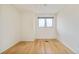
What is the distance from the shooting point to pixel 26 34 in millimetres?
7062

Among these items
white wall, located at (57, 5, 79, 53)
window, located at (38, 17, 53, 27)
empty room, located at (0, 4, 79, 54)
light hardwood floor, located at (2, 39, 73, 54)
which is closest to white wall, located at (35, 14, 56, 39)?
empty room, located at (0, 4, 79, 54)

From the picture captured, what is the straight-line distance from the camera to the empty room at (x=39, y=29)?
4000 mm

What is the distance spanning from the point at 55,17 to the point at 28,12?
2.13m

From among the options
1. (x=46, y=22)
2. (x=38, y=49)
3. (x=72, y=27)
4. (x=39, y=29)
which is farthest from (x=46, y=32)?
(x=72, y=27)

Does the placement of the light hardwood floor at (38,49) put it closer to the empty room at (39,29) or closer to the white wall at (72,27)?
the empty room at (39,29)

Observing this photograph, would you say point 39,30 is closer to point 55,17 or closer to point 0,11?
point 55,17

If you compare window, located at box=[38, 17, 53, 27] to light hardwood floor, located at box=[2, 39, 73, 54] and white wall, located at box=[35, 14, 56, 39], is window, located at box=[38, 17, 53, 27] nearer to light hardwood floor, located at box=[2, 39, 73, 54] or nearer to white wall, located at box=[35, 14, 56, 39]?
white wall, located at box=[35, 14, 56, 39]

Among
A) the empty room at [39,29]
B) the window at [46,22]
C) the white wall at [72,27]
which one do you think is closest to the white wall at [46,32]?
the empty room at [39,29]

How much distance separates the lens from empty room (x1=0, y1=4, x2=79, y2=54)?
4000 mm
